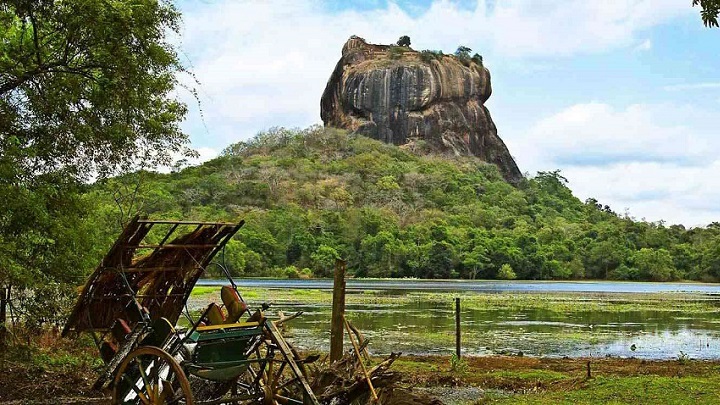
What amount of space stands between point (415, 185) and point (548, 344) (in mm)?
106104

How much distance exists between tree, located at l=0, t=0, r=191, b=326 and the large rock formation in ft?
502

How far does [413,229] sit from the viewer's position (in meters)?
103

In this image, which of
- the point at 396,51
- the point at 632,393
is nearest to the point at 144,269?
the point at 632,393

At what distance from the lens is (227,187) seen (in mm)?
109750

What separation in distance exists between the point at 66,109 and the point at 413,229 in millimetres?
89993

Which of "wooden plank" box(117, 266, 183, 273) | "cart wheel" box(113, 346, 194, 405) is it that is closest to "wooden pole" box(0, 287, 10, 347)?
"wooden plank" box(117, 266, 183, 273)

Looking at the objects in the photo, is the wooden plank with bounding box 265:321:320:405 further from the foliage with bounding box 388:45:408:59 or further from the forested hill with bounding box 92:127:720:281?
the foliage with bounding box 388:45:408:59

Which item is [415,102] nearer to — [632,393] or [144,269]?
[632,393]

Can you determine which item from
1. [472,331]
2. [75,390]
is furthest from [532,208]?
[75,390]

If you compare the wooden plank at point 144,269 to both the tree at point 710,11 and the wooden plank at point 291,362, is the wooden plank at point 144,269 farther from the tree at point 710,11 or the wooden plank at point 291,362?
the tree at point 710,11

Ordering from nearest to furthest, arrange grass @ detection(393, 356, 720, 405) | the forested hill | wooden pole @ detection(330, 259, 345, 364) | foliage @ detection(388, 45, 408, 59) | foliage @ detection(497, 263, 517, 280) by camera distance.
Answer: wooden pole @ detection(330, 259, 345, 364)
grass @ detection(393, 356, 720, 405)
the forested hill
foliage @ detection(497, 263, 517, 280)
foliage @ detection(388, 45, 408, 59)

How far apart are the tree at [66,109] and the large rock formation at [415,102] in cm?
15299

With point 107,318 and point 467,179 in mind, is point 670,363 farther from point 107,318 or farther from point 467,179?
point 467,179

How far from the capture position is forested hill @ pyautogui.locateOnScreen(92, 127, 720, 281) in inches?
3787
